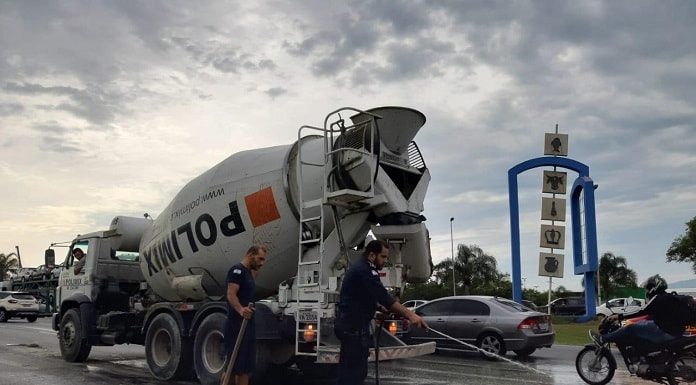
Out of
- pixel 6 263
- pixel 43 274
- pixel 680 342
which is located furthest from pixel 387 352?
pixel 6 263

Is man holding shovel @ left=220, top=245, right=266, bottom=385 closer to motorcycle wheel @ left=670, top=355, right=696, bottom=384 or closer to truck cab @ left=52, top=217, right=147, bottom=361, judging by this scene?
motorcycle wheel @ left=670, top=355, right=696, bottom=384

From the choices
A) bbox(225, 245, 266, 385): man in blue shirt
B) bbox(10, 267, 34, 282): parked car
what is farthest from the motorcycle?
bbox(10, 267, 34, 282): parked car

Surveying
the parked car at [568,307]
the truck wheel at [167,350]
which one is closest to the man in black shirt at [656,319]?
the truck wheel at [167,350]

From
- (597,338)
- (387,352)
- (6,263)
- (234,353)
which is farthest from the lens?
(6,263)

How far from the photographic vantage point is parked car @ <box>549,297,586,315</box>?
47.4 m

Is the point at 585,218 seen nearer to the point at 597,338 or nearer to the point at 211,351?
the point at 597,338

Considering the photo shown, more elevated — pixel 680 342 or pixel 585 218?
pixel 585 218

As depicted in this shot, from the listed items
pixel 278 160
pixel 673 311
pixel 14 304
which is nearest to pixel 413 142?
pixel 278 160

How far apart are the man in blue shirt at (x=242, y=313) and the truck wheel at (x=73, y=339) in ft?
22.3

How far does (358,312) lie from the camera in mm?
6188

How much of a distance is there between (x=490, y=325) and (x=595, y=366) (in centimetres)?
440

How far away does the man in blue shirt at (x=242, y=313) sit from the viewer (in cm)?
693

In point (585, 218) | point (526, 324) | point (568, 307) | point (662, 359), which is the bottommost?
point (662, 359)

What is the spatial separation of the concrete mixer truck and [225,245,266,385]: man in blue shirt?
1.24m
